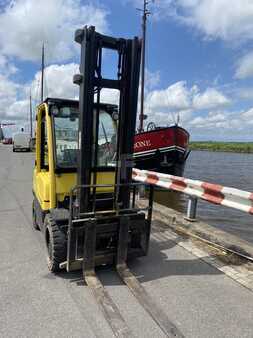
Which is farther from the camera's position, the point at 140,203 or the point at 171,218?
the point at 140,203

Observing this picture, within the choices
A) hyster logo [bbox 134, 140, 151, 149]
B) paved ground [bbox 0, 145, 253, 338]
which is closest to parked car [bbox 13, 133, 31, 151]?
hyster logo [bbox 134, 140, 151, 149]

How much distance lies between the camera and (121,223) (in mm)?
4133

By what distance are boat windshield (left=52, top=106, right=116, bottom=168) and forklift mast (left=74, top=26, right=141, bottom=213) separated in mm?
342

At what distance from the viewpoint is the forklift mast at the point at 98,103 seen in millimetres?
3861

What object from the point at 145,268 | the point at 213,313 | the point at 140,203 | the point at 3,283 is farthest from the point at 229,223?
the point at 3,283

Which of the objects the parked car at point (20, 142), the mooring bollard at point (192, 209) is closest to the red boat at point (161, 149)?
the mooring bollard at point (192, 209)

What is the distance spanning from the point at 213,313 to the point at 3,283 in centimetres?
243

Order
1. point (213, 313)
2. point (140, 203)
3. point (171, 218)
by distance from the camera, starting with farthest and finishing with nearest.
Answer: point (140, 203), point (171, 218), point (213, 313)

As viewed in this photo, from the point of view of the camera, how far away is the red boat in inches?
585

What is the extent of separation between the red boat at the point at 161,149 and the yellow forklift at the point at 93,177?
1032 centimetres

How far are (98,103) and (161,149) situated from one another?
1099 cm

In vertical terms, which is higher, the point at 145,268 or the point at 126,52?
the point at 126,52

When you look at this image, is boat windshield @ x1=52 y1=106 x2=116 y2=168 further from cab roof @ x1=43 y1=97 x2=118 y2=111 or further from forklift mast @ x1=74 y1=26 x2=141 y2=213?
forklift mast @ x1=74 y1=26 x2=141 y2=213

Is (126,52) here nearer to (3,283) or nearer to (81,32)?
(81,32)
